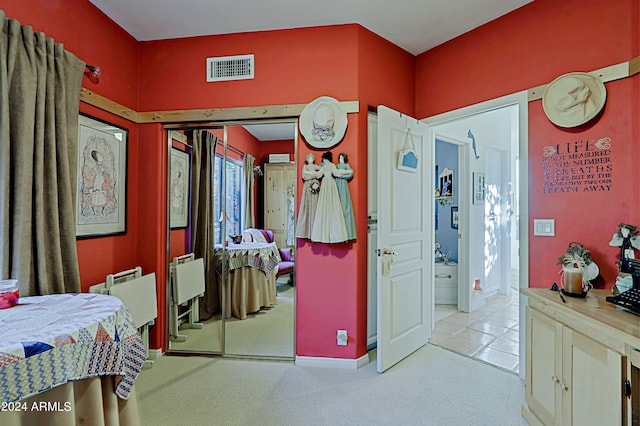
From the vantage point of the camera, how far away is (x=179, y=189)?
9.37 ft

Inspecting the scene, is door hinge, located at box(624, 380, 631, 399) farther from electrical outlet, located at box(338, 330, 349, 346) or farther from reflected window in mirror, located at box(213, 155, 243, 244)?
reflected window in mirror, located at box(213, 155, 243, 244)

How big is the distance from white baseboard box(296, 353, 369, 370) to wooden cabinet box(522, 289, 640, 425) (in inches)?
43.7

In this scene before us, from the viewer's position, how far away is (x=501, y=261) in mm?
4867

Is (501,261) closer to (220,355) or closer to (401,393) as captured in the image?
(401,393)

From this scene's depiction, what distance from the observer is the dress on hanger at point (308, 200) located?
251cm

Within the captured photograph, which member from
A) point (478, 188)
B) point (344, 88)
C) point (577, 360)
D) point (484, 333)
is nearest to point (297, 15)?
point (344, 88)

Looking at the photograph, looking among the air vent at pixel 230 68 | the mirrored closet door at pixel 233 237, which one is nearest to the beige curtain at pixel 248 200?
the mirrored closet door at pixel 233 237

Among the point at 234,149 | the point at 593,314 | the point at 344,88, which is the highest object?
the point at 344,88

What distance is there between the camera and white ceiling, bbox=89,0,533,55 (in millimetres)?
2318

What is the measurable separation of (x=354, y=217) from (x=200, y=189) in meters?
1.36

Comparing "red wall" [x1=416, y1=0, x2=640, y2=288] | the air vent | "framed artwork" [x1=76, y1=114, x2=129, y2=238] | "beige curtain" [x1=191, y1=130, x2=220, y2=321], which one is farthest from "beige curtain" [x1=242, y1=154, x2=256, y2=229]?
"red wall" [x1=416, y1=0, x2=640, y2=288]

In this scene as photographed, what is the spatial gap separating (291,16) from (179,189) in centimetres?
167

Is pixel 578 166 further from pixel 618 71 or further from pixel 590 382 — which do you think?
pixel 590 382

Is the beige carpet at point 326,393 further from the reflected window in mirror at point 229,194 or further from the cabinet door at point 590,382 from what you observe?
the reflected window in mirror at point 229,194
